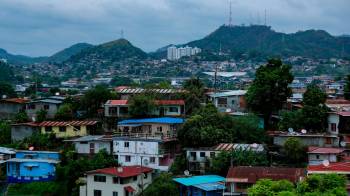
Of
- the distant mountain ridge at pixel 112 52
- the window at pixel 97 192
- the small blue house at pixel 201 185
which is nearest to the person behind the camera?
the small blue house at pixel 201 185

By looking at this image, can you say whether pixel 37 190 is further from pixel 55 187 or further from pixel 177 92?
pixel 177 92

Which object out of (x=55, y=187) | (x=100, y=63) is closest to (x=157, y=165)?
(x=55, y=187)

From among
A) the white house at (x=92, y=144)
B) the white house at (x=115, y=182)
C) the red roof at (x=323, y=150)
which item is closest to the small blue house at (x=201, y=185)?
the white house at (x=115, y=182)

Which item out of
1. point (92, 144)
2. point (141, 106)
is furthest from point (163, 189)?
point (141, 106)

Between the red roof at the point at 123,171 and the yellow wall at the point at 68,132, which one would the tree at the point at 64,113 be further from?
the red roof at the point at 123,171

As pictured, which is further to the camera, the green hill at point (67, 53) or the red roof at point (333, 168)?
the green hill at point (67, 53)

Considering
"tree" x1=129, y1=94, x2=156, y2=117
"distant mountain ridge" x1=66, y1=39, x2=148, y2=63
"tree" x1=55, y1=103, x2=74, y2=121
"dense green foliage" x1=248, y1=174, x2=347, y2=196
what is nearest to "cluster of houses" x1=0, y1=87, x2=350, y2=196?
"tree" x1=129, y1=94, x2=156, y2=117
